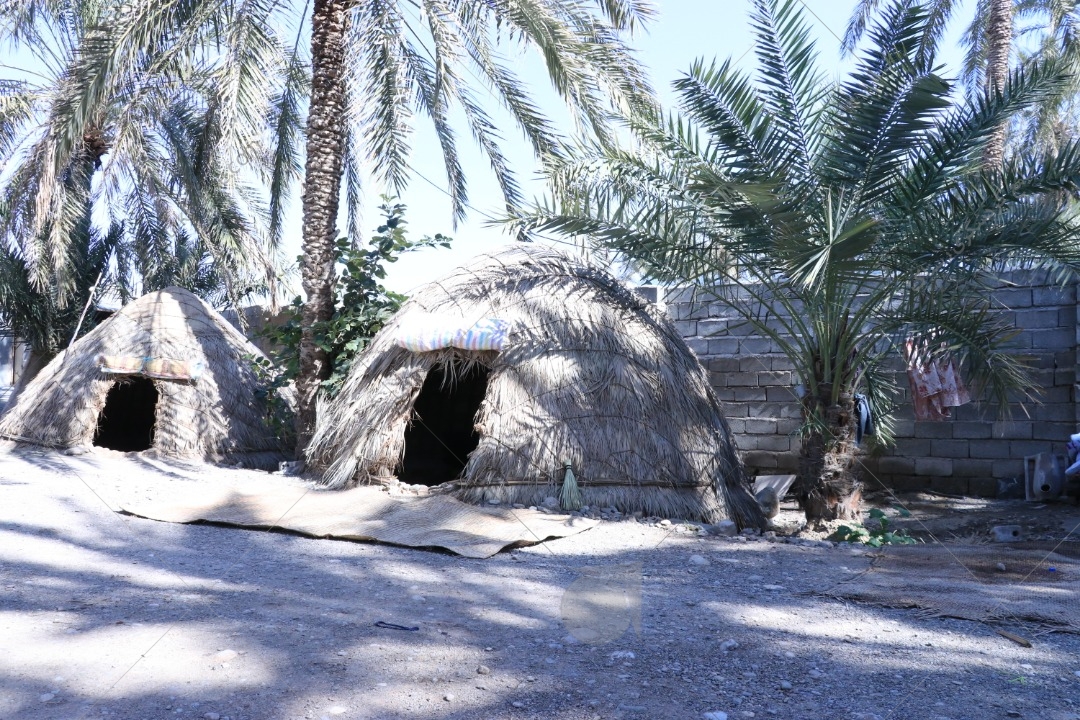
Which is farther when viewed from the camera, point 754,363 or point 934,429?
point 754,363

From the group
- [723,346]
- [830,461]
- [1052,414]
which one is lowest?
[830,461]

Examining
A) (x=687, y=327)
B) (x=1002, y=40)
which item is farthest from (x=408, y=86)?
(x=1002, y=40)

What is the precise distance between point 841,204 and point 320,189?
16.9 feet

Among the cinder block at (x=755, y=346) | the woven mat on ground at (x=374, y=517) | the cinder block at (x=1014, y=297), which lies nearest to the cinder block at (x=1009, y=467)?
the cinder block at (x=1014, y=297)

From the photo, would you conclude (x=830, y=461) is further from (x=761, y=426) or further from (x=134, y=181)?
(x=134, y=181)

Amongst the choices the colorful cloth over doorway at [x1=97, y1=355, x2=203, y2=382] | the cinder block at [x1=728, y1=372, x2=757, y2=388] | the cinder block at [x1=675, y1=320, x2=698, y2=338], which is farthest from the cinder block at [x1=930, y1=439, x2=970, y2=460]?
the colorful cloth over doorway at [x1=97, y1=355, x2=203, y2=382]

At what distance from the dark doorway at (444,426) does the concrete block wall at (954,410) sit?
2.63 metres

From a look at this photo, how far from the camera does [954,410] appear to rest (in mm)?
8672

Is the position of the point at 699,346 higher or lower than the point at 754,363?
higher

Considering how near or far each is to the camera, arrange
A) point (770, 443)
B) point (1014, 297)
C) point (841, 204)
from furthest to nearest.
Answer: point (770, 443) → point (1014, 297) → point (841, 204)

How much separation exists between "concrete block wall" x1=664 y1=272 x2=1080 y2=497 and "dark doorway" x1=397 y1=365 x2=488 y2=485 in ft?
8.62

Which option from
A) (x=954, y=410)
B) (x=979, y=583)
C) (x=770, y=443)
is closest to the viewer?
(x=979, y=583)

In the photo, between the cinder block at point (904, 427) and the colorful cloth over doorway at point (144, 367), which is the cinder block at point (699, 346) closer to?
the cinder block at point (904, 427)

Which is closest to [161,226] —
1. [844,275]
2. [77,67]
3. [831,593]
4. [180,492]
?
[77,67]
